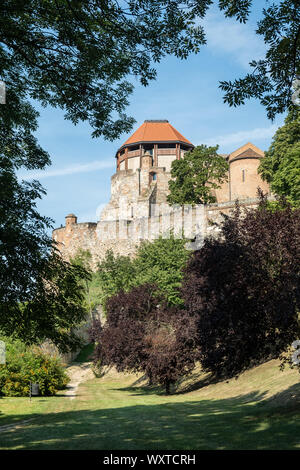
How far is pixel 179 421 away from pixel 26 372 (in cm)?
1251

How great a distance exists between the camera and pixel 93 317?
1964 inches

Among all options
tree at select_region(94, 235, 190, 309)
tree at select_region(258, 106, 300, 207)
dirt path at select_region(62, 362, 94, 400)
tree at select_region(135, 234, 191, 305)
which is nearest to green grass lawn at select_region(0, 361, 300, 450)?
tree at select_region(258, 106, 300, 207)

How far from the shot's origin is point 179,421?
1255 centimetres

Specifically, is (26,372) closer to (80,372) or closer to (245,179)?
(80,372)

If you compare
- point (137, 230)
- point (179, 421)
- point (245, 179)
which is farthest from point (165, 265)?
point (179, 421)

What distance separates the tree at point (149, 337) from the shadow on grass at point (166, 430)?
22.7ft

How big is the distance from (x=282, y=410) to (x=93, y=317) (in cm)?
3855

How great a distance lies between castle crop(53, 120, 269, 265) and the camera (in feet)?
Answer: 175

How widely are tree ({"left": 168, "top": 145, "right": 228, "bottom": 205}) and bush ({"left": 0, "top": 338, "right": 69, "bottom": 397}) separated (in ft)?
111

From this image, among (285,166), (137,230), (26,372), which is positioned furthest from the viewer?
(137,230)

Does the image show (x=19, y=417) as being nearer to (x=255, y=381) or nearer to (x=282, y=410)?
(x=282, y=410)

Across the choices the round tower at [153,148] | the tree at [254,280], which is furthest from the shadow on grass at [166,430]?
→ the round tower at [153,148]

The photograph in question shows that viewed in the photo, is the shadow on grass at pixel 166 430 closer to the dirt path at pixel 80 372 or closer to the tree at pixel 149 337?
the tree at pixel 149 337

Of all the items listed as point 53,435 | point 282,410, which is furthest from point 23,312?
point 282,410
